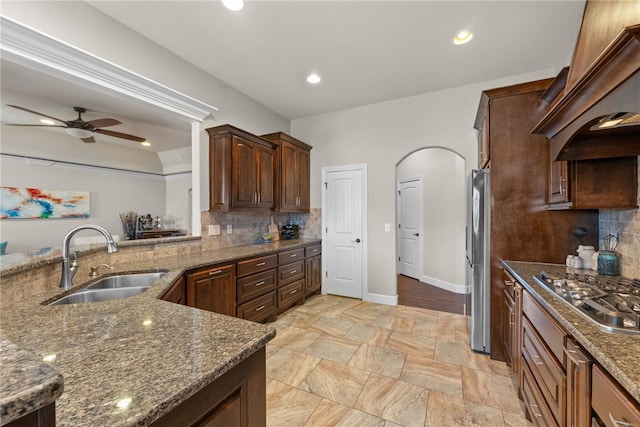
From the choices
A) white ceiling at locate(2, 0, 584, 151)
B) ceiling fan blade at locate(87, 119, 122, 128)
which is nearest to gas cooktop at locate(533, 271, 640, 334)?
white ceiling at locate(2, 0, 584, 151)

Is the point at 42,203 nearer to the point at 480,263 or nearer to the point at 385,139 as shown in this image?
the point at 385,139

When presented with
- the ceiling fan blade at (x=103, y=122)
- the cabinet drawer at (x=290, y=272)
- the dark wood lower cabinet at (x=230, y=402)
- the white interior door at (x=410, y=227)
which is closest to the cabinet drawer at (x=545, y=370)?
the dark wood lower cabinet at (x=230, y=402)

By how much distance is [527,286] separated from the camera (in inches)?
63.2

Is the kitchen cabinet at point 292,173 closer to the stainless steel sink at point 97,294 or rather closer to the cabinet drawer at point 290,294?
the cabinet drawer at point 290,294

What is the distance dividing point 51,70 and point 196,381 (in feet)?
8.63

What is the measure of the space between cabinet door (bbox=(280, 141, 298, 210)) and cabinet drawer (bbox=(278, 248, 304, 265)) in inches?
27.5

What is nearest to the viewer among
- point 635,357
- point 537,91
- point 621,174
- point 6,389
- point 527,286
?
point 6,389

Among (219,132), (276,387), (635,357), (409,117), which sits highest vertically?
(409,117)

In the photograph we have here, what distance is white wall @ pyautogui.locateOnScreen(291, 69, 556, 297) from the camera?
3432mm

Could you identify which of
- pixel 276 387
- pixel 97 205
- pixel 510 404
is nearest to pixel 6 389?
pixel 276 387

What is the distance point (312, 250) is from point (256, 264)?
1.30 m

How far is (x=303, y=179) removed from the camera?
429 centimetres

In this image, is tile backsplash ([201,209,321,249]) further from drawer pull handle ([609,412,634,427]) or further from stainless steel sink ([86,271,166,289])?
drawer pull handle ([609,412,634,427])

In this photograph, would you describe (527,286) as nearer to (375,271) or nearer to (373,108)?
(375,271)
